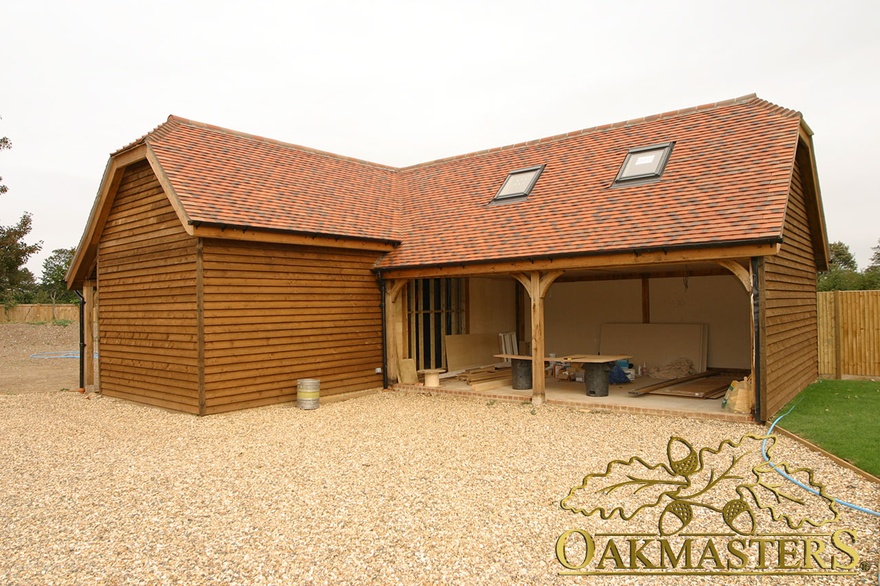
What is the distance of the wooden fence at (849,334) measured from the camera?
42.1ft

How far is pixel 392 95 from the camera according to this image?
24141 mm

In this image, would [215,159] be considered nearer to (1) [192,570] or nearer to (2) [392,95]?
(1) [192,570]

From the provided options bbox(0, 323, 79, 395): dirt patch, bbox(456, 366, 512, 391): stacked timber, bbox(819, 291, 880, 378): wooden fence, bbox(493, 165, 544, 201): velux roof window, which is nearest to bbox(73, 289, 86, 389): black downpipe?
bbox(0, 323, 79, 395): dirt patch

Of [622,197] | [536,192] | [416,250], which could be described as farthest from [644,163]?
[416,250]

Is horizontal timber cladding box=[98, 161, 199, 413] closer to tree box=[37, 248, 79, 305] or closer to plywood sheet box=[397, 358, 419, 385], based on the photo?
plywood sheet box=[397, 358, 419, 385]

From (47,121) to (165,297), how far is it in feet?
38.6

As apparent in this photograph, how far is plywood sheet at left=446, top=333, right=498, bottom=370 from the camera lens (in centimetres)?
1439

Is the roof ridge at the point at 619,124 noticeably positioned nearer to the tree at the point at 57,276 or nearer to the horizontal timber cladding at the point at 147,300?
the horizontal timber cladding at the point at 147,300

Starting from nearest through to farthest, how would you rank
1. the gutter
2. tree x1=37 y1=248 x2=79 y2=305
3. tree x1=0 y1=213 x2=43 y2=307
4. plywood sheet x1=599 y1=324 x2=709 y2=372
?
the gutter
plywood sheet x1=599 y1=324 x2=709 y2=372
tree x1=0 y1=213 x2=43 y2=307
tree x1=37 y1=248 x2=79 y2=305

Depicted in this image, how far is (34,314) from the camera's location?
1288 inches

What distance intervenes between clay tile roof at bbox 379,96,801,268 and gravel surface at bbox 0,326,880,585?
2887 millimetres

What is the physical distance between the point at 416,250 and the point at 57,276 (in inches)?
2072

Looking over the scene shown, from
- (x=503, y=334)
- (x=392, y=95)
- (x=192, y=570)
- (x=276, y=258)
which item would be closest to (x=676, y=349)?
(x=503, y=334)

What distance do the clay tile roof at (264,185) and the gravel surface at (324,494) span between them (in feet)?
11.6
